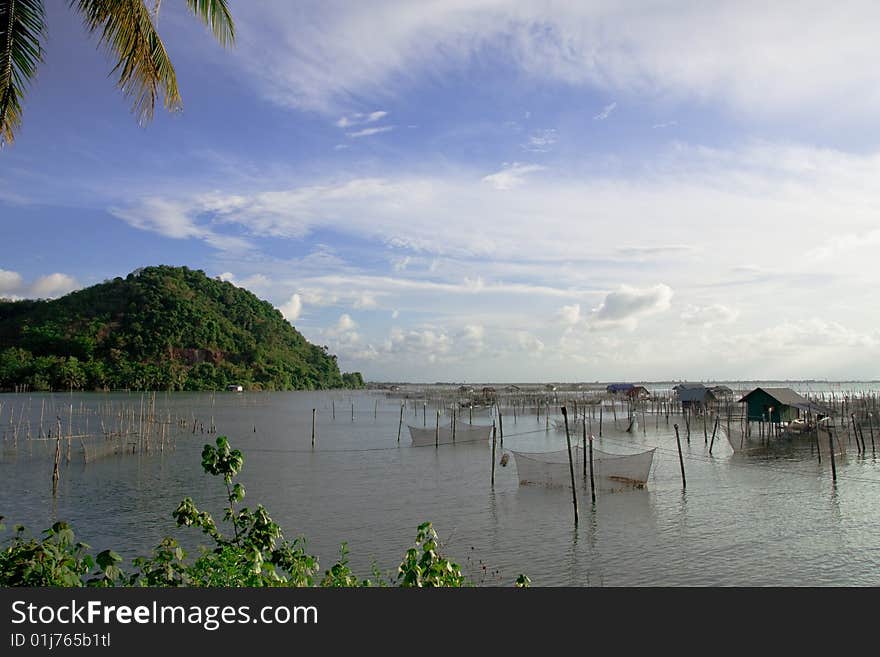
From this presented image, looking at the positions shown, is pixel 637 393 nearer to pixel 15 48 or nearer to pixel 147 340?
pixel 15 48

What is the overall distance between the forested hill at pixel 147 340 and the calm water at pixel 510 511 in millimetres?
50796

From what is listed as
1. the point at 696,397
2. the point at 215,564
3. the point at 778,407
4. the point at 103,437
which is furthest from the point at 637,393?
the point at 215,564

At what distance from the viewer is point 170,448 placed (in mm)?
24953

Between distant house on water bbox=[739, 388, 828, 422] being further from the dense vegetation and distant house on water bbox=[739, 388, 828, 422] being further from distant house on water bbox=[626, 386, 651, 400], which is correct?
the dense vegetation

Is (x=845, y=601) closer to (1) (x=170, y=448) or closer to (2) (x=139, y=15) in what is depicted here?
(2) (x=139, y=15)

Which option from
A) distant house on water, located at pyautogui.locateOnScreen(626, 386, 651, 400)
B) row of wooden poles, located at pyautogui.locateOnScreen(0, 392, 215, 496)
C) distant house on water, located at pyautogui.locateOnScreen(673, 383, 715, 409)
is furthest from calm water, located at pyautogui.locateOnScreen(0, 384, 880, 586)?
distant house on water, located at pyautogui.locateOnScreen(626, 386, 651, 400)

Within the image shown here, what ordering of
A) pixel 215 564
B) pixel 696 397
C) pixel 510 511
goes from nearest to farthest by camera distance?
1. pixel 215 564
2. pixel 510 511
3. pixel 696 397

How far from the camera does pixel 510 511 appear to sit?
48.2 feet

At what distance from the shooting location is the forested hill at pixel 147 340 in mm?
70938

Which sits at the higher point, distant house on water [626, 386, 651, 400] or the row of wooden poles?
distant house on water [626, 386, 651, 400]

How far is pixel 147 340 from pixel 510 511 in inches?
2896

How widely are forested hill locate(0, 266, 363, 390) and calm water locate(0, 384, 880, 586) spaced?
167 ft

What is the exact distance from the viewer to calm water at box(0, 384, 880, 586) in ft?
35.6

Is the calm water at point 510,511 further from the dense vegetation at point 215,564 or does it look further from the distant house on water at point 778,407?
the dense vegetation at point 215,564
